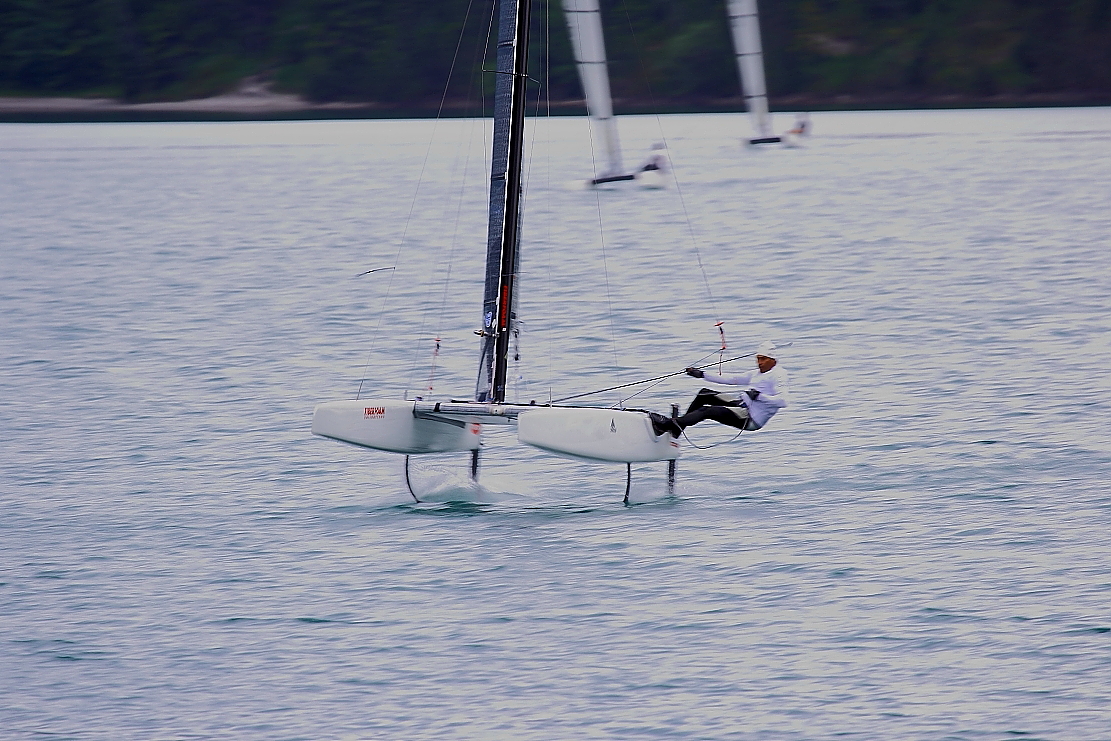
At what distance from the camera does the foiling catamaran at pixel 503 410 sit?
14969 mm

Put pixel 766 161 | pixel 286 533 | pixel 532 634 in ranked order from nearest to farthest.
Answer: pixel 532 634 < pixel 286 533 < pixel 766 161

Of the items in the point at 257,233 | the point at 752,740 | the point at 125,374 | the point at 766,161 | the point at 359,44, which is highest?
the point at 359,44

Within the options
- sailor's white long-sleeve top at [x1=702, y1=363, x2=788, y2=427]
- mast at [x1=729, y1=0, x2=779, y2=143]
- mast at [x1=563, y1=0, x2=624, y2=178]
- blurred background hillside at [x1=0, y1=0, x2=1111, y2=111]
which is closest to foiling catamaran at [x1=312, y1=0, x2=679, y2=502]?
sailor's white long-sleeve top at [x1=702, y1=363, x2=788, y2=427]

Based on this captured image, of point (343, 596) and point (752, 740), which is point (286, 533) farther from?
point (752, 740)

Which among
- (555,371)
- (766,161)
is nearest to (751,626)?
(555,371)

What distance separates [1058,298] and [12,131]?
88.0 m

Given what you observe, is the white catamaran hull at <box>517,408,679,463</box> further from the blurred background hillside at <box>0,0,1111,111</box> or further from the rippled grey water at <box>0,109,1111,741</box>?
the blurred background hillside at <box>0,0,1111,111</box>

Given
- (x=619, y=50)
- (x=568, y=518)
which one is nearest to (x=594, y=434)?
(x=568, y=518)

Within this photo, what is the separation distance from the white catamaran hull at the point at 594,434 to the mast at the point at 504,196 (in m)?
1.59

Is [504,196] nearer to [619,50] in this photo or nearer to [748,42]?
[748,42]

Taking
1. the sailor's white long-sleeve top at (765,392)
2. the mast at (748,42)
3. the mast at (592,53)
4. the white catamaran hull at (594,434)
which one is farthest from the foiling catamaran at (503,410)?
the mast at (748,42)

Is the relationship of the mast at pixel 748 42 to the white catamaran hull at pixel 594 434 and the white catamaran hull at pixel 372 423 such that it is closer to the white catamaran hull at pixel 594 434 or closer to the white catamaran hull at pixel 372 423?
the white catamaran hull at pixel 372 423

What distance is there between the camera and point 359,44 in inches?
4119

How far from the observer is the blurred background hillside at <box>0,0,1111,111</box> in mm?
100125
